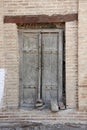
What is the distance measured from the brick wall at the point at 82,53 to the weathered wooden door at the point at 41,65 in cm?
50

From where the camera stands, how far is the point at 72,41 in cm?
769

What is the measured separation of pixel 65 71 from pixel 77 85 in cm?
40

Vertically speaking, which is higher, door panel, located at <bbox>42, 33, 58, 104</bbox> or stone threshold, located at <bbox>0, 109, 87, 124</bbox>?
door panel, located at <bbox>42, 33, 58, 104</bbox>

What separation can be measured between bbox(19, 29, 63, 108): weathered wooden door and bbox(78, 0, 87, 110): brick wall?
1.63 feet

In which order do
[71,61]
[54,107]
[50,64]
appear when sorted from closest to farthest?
1. [54,107]
2. [71,61]
3. [50,64]

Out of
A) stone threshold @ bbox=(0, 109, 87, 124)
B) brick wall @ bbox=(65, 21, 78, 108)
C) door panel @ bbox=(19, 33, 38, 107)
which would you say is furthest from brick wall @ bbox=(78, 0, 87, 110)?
door panel @ bbox=(19, 33, 38, 107)

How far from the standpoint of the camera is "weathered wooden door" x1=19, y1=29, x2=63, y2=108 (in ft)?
26.0

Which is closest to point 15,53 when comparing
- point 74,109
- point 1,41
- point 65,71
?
point 1,41

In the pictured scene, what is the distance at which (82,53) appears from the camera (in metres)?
7.61

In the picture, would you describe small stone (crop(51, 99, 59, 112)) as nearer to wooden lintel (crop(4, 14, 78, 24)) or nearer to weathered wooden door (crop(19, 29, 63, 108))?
weathered wooden door (crop(19, 29, 63, 108))

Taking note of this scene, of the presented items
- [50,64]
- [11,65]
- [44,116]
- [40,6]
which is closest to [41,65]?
[50,64]

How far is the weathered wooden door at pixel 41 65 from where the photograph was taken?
7922 millimetres

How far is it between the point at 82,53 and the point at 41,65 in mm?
953

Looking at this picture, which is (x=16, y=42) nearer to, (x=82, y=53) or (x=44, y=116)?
(x=82, y=53)
